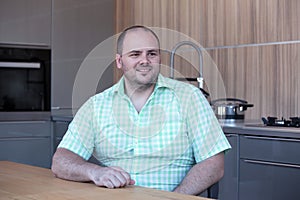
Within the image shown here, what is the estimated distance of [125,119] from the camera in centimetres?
208

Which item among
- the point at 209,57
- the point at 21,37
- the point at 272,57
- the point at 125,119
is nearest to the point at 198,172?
the point at 125,119

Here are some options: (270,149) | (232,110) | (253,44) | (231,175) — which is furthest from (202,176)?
(253,44)

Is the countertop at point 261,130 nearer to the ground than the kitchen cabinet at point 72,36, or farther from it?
nearer to the ground

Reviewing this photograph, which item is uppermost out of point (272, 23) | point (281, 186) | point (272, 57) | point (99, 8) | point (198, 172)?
point (99, 8)

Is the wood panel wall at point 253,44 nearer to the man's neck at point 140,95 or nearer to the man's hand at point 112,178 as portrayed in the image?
the man's neck at point 140,95

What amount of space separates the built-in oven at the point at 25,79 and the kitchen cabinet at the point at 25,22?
0.08 metres

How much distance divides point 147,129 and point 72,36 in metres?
2.81

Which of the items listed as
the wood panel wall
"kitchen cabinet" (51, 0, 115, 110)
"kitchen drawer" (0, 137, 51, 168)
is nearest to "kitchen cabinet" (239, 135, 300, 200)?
the wood panel wall

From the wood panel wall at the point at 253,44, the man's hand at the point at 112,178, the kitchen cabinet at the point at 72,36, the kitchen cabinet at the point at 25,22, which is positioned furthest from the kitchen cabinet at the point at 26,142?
the man's hand at the point at 112,178

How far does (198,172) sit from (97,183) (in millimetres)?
417

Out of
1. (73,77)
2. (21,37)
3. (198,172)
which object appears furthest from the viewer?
(73,77)

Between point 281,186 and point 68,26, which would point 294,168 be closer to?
point 281,186

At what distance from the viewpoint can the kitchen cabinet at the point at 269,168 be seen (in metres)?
2.60

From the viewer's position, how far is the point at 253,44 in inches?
142
